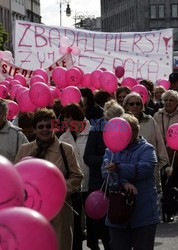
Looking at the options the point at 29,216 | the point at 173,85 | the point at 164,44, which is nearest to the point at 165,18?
the point at 164,44

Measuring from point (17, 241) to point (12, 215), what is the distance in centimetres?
10

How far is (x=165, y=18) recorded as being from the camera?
131500 millimetres

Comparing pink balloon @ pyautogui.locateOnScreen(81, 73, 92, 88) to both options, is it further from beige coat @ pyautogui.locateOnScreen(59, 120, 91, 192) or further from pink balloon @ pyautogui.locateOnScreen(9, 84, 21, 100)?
beige coat @ pyautogui.locateOnScreen(59, 120, 91, 192)

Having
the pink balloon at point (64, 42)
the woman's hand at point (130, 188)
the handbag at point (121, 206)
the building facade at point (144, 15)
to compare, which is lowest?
the handbag at point (121, 206)

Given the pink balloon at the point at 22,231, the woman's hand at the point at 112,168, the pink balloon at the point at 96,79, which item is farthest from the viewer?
the pink balloon at the point at 96,79

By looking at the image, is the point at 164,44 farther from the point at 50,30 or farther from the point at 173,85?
the point at 173,85

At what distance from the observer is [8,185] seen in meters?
3.81

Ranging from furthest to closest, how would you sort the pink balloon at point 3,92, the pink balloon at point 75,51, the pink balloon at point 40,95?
the pink balloon at point 75,51 < the pink balloon at point 3,92 < the pink balloon at point 40,95

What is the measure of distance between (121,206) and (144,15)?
122m

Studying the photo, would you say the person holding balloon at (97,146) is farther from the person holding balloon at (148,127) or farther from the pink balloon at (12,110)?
the pink balloon at (12,110)

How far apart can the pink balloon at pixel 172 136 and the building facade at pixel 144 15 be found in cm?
11658

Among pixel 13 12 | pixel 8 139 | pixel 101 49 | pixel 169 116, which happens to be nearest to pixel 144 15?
pixel 13 12

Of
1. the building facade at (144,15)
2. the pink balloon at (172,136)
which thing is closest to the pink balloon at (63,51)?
the pink balloon at (172,136)

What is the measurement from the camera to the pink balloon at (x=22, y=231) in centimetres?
360
